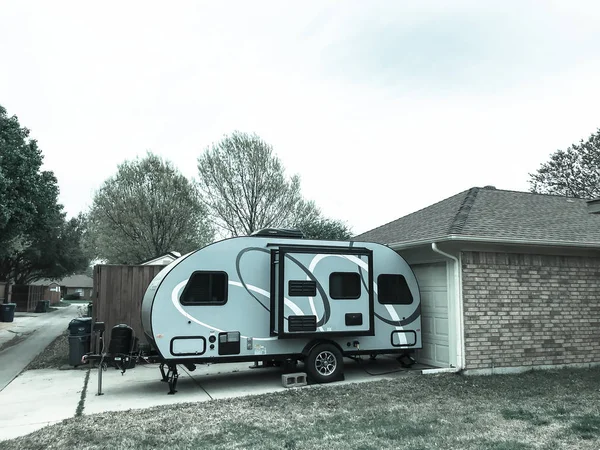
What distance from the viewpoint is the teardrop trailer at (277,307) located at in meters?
8.41

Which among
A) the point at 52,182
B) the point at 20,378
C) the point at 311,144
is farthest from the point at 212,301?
the point at 311,144

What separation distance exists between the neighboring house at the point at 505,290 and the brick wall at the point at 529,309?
0.02m

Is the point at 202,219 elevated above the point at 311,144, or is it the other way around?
the point at 311,144

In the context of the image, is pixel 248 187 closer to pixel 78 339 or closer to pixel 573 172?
pixel 78 339

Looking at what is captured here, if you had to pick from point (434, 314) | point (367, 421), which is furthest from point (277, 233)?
point (367, 421)

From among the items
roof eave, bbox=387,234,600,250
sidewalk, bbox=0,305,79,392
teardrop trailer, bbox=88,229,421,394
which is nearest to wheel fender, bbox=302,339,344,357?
teardrop trailer, bbox=88,229,421,394

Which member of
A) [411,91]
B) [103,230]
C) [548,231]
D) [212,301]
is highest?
[411,91]

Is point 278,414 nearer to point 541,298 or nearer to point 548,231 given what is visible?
point 541,298

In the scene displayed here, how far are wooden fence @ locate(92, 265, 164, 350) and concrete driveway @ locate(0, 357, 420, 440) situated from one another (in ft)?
4.01

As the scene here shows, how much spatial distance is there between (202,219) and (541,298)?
70.1ft

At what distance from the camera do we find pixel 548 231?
34.8 ft

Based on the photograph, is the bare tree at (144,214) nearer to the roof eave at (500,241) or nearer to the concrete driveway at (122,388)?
the concrete driveway at (122,388)

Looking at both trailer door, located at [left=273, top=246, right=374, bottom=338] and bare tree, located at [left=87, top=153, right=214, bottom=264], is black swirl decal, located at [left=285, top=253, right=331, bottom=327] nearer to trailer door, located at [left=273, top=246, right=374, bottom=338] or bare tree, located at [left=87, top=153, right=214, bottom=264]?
trailer door, located at [left=273, top=246, right=374, bottom=338]

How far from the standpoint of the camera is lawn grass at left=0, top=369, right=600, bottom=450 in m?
5.56
